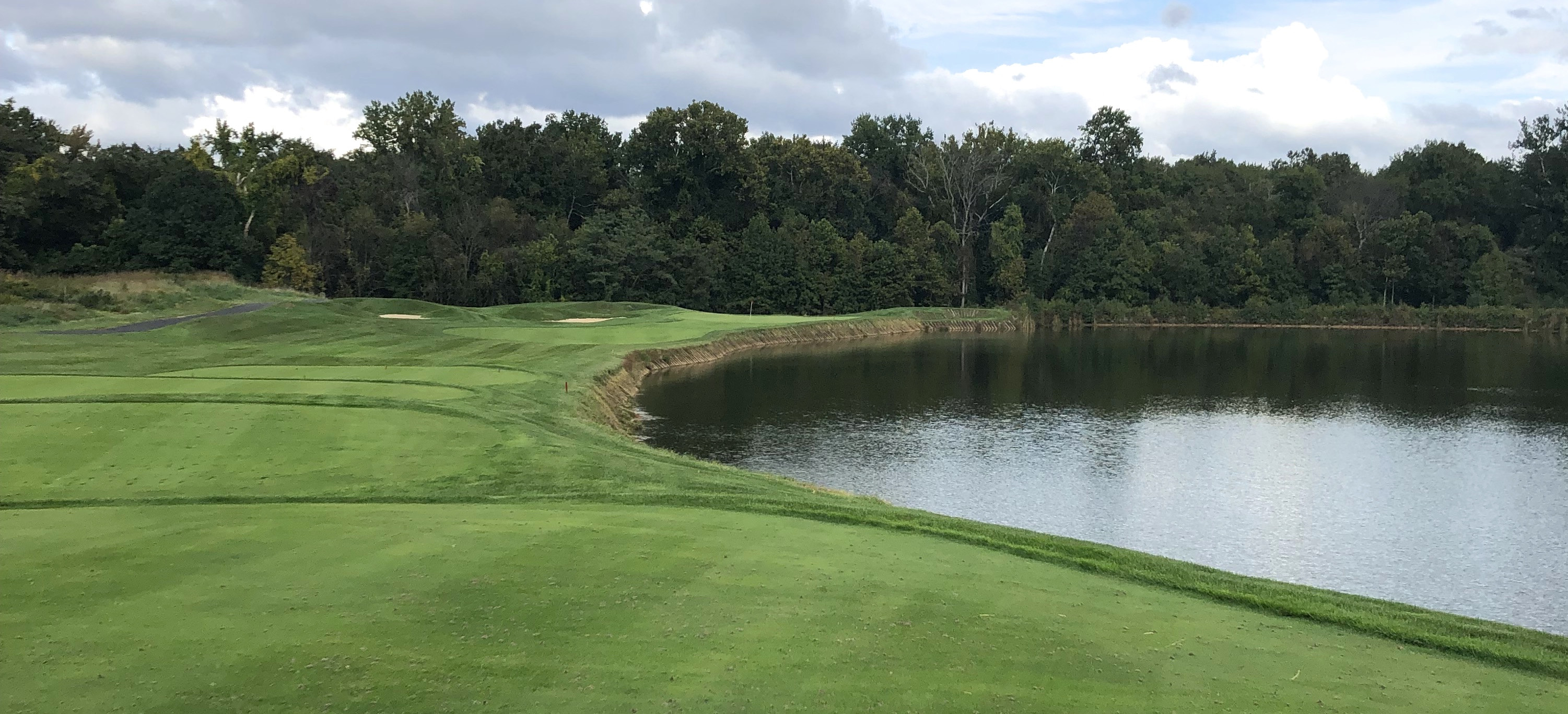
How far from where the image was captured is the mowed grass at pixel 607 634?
677 cm

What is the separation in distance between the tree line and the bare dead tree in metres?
0.25

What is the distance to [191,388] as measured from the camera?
71.9 feet

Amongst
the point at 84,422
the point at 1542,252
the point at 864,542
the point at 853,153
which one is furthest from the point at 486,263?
the point at 1542,252

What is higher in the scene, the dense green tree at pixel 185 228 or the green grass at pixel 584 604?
the dense green tree at pixel 185 228

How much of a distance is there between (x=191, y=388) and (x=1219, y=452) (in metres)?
25.3

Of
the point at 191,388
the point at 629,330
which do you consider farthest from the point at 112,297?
the point at 191,388

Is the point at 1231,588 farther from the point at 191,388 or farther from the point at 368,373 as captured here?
the point at 368,373

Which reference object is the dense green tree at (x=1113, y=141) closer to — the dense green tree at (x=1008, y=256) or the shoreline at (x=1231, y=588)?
the dense green tree at (x=1008, y=256)

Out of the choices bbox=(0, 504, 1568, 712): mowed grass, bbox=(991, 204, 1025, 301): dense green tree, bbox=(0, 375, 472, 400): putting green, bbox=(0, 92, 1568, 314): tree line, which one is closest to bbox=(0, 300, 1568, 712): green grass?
bbox=(0, 504, 1568, 712): mowed grass

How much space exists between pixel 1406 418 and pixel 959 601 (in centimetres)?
2894

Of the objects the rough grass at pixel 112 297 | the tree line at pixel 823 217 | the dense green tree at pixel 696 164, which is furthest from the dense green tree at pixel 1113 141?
the rough grass at pixel 112 297

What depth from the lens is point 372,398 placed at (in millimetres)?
21797

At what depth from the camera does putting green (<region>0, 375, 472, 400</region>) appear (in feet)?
67.1

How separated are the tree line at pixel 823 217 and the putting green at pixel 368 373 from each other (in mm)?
36887
